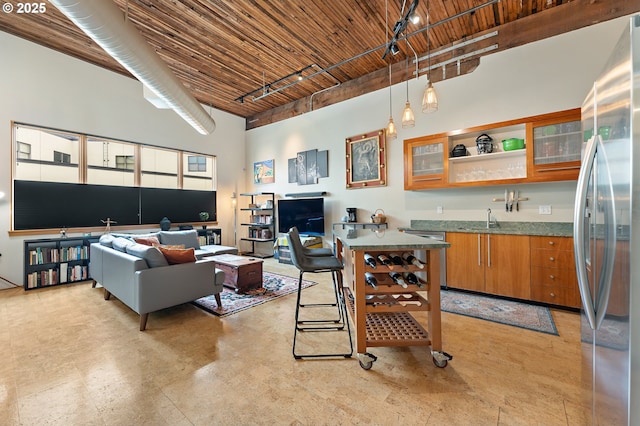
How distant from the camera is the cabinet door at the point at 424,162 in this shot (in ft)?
13.2

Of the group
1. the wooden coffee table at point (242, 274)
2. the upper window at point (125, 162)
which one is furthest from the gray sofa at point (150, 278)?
the upper window at point (125, 162)

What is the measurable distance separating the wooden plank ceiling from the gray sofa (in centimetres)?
279

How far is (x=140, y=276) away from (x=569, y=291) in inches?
181

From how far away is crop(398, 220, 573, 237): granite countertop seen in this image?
318 cm

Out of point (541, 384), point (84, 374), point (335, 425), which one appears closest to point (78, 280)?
point (84, 374)

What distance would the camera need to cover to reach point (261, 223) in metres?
6.77

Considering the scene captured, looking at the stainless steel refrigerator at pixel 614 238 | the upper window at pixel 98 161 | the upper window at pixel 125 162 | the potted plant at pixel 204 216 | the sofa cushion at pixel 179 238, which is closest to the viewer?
the stainless steel refrigerator at pixel 614 238

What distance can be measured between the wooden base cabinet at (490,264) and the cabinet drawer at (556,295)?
0.09m

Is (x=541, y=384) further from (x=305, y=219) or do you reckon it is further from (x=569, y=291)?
(x=305, y=219)

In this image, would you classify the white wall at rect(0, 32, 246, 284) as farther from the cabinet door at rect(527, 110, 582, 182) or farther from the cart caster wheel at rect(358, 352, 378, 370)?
the cabinet door at rect(527, 110, 582, 182)

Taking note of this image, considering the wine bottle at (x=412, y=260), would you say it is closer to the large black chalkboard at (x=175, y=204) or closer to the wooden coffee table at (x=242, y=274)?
the wooden coffee table at (x=242, y=274)

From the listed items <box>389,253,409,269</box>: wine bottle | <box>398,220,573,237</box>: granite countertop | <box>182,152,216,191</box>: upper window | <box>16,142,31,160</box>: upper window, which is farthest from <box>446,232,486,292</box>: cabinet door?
<box>16,142,31,160</box>: upper window

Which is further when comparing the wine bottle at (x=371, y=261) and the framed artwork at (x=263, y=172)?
the framed artwork at (x=263, y=172)

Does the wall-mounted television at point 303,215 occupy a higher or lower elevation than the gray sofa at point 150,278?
higher
